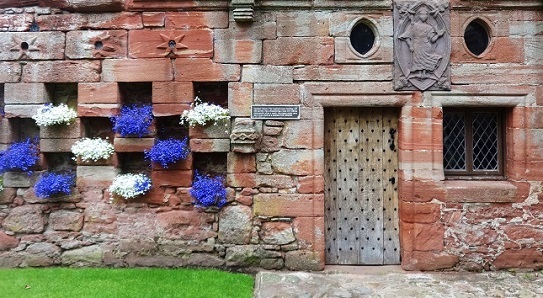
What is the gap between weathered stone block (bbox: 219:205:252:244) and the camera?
5617mm

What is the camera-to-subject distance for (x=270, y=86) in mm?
5645

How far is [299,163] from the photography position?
18.4 feet

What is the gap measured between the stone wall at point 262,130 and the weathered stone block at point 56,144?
0.04 feet

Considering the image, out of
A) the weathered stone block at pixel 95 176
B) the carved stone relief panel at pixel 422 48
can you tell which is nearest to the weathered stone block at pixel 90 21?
the weathered stone block at pixel 95 176

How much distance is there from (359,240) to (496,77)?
284 centimetres

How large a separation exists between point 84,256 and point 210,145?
7.38 feet

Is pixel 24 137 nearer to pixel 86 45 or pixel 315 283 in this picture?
pixel 86 45

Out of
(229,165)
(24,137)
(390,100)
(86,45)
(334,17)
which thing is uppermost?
(334,17)

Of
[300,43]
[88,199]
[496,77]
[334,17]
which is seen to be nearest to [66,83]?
[88,199]

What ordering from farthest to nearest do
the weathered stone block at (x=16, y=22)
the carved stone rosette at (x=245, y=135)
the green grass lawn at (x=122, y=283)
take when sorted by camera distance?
1. the weathered stone block at (x=16, y=22)
2. the carved stone rosette at (x=245, y=135)
3. the green grass lawn at (x=122, y=283)

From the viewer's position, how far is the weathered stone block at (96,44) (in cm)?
573

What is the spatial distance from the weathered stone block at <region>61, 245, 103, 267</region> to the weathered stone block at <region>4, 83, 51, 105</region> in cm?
206

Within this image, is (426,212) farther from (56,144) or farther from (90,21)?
(90,21)

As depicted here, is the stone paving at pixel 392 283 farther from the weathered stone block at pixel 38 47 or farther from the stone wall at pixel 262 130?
the weathered stone block at pixel 38 47
